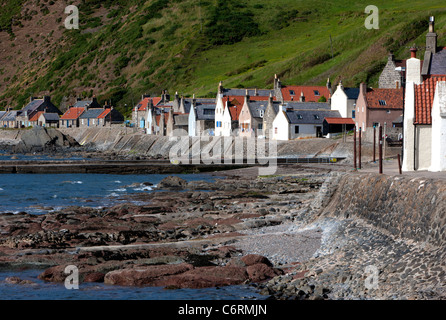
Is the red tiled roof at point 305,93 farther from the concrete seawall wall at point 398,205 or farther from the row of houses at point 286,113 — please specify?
the concrete seawall wall at point 398,205

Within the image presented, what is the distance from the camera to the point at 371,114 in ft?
258

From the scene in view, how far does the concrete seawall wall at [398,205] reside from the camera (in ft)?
63.6

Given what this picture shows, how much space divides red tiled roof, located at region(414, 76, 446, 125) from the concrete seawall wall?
14.2 ft

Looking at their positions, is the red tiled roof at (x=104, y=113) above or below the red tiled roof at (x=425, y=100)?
above

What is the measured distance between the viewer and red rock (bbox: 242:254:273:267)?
2156 centimetres

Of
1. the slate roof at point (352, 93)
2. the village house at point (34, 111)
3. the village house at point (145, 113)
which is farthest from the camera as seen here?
the village house at point (34, 111)

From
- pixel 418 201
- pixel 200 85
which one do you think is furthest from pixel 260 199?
pixel 200 85

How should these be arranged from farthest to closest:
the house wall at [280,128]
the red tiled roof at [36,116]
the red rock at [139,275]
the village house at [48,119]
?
the red tiled roof at [36,116] → the village house at [48,119] → the house wall at [280,128] → the red rock at [139,275]

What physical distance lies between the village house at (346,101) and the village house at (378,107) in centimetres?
744

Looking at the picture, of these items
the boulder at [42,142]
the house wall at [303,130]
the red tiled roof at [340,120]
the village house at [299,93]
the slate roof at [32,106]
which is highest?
the slate roof at [32,106]

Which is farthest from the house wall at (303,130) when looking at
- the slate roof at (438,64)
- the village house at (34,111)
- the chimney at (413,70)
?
the village house at (34,111)

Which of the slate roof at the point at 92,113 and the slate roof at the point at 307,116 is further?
the slate roof at the point at 92,113

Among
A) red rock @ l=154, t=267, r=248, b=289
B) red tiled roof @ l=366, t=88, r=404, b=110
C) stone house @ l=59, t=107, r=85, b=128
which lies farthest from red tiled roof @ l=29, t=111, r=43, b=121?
red rock @ l=154, t=267, r=248, b=289

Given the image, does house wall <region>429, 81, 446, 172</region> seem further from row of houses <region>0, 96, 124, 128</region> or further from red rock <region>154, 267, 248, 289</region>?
row of houses <region>0, 96, 124, 128</region>
